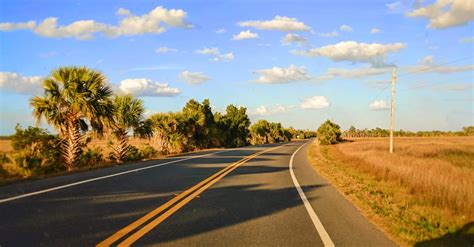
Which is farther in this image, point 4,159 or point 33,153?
point 33,153

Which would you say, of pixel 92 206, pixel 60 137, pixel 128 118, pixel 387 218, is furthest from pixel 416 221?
pixel 128 118

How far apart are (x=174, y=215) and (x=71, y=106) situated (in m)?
12.5

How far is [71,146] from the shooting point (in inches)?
701

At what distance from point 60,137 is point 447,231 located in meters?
16.0

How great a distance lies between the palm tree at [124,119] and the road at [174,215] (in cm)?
1056

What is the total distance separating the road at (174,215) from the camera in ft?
19.4

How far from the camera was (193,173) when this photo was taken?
15.5m

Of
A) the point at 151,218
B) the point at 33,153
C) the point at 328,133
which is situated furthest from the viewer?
the point at 328,133

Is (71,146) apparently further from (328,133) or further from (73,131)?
(328,133)

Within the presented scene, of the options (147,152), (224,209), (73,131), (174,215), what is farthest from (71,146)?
(174,215)

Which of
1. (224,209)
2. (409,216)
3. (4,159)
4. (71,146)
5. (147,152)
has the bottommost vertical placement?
(409,216)

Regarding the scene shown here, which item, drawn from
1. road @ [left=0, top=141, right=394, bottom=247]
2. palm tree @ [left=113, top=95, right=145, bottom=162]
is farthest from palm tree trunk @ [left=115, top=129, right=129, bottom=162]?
road @ [left=0, top=141, right=394, bottom=247]

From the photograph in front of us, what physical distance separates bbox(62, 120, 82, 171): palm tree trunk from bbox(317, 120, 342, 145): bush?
55247mm

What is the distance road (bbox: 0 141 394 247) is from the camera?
5922 millimetres
